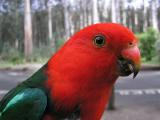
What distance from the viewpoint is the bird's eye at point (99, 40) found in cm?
195

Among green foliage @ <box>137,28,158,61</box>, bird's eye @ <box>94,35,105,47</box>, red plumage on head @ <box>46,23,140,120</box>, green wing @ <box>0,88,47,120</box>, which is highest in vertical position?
bird's eye @ <box>94,35,105,47</box>

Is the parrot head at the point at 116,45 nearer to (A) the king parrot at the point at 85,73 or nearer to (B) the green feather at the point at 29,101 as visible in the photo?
(A) the king parrot at the point at 85,73

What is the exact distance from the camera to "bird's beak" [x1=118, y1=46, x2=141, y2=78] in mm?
1900

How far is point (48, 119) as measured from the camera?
2.01 metres

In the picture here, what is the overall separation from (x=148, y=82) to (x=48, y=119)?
1544cm

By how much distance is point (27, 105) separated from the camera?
2043 mm

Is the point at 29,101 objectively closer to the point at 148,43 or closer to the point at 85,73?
the point at 85,73

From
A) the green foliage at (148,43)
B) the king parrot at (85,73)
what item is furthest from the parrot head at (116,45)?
the green foliage at (148,43)

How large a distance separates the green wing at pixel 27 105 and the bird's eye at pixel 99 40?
35cm

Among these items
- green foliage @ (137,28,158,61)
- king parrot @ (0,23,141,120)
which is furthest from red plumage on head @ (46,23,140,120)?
green foliage @ (137,28,158,61)

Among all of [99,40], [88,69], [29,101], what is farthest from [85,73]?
[29,101]

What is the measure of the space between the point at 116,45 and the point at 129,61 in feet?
0.30

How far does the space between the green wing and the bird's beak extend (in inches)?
15.2

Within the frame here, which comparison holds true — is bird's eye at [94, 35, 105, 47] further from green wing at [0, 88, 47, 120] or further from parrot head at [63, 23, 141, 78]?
green wing at [0, 88, 47, 120]
